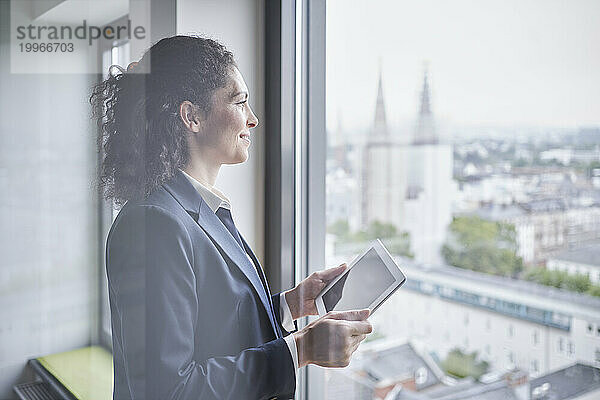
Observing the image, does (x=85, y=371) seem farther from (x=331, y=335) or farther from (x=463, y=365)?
(x=463, y=365)

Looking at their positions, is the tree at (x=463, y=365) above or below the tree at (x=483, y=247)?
below

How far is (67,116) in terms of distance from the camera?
805 mm

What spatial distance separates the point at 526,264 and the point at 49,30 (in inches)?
30.2

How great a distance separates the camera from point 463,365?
39.8 inches

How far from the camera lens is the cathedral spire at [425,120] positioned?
102 cm

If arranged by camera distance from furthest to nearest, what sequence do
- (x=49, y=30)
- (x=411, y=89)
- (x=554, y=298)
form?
(x=411, y=89) < (x=554, y=298) < (x=49, y=30)

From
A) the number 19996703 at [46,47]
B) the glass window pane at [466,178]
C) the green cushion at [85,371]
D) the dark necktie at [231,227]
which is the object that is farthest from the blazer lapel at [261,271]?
the number 19996703 at [46,47]

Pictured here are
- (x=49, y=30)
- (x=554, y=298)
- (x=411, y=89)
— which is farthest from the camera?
(x=411, y=89)

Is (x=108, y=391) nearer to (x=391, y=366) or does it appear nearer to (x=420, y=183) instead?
(x=391, y=366)

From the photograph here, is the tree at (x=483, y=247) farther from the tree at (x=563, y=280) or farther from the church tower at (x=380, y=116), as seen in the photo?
the church tower at (x=380, y=116)

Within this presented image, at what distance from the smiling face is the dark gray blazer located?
72 mm

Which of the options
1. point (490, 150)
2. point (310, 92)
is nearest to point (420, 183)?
point (490, 150)

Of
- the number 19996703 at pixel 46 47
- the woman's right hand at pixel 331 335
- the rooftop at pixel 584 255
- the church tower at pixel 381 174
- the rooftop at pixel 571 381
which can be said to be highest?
the number 19996703 at pixel 46 47

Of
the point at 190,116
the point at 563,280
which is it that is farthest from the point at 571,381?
the point at 190,116
